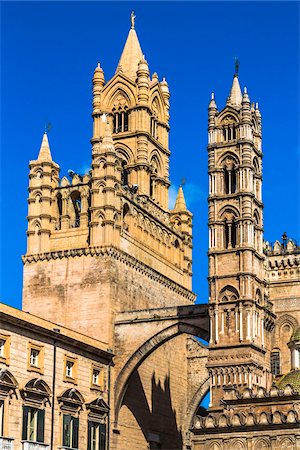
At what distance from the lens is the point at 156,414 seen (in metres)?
71.7

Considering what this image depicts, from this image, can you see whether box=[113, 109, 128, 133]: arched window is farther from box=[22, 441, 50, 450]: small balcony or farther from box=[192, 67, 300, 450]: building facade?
box=[22, 441, 50, 450]: small balcony

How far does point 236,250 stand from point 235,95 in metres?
12.3

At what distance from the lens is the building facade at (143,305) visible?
55.7 meters

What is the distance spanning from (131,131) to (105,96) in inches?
158

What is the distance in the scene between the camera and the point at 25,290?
231ft

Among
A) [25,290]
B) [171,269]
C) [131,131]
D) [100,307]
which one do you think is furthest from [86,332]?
[131,131]

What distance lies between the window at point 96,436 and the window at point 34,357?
7186 millimetres

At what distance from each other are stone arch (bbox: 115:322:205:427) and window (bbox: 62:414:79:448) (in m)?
6.20

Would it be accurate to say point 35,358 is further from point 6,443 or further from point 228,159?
point 228,159

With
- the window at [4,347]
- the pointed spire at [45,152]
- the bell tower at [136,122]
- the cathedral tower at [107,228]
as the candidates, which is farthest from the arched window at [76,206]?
the window at [4,347]

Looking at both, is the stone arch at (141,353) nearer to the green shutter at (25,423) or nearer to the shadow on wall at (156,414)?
the shadow on wall at (156,414)

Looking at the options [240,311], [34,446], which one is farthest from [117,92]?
[34,446]

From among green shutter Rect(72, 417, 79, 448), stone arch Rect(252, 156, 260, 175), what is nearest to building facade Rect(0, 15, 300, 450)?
green shutter Rect(72, 417, 79, 448)

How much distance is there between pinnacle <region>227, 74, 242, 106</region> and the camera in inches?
2675
